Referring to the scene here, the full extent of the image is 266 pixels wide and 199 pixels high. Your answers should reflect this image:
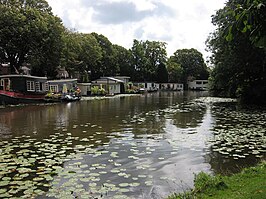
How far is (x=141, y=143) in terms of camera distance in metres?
11.1

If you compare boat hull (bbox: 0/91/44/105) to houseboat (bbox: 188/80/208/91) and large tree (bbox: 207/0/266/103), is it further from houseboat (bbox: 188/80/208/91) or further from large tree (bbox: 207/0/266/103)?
houseboat (bbox: 188/80/208/91)

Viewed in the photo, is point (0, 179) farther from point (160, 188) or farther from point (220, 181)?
point (220, 181)

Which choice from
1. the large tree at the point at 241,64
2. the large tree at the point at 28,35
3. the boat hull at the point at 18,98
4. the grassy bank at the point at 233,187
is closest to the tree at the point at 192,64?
the large tree at the point at 241,64

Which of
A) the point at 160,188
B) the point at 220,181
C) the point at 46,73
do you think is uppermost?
the point at 46,73

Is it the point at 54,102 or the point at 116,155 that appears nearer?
the point at 116,155

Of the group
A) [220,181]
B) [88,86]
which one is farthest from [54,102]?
[220,181]

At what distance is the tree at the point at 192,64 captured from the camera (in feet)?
362

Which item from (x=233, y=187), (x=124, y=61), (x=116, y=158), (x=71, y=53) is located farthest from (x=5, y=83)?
(x=124, y=61)

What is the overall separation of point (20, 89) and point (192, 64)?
86.2 meters

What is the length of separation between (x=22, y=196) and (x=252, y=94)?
32.0m

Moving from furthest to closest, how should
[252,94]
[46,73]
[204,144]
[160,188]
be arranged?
[46,73] < [252,94] < [204,144] < [160,188]

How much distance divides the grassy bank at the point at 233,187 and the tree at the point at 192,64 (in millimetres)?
105202

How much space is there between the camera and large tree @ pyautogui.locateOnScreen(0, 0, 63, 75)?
117 feet

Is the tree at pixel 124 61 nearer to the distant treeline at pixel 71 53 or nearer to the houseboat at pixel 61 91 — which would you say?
the distant treeline at pixel 71 53
